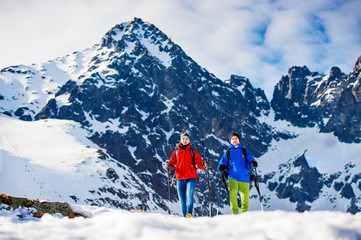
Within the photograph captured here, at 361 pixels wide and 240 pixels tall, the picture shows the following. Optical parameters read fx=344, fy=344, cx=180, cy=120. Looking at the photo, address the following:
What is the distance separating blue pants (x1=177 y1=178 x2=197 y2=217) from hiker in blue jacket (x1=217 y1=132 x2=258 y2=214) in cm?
89

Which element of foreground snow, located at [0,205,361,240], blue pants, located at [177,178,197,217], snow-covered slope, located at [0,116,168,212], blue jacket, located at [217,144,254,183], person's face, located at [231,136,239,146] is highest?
snow-covered slope, located at [0,116,168,212]

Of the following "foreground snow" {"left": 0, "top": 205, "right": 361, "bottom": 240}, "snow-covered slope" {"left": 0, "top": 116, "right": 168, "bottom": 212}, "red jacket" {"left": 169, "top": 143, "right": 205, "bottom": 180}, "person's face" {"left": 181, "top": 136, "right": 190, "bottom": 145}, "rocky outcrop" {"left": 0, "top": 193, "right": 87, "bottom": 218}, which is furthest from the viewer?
"snow-covered slope" {"left": 0, "top": 116, "right": 168, "bottom": 212}

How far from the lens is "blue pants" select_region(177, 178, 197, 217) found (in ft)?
30.4

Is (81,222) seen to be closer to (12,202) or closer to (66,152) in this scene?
(12,202)

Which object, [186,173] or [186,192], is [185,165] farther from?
[186,192]

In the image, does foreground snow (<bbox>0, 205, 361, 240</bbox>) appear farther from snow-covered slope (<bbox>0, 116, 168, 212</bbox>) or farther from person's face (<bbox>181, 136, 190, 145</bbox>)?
snow-covered slope (<bbox>0, 116, 168, 212</bbox>)

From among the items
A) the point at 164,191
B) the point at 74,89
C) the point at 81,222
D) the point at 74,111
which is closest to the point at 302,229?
the point at 81,222

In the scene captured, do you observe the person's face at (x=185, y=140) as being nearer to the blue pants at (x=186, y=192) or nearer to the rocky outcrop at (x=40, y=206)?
the blue pants at (x=186, y=192)

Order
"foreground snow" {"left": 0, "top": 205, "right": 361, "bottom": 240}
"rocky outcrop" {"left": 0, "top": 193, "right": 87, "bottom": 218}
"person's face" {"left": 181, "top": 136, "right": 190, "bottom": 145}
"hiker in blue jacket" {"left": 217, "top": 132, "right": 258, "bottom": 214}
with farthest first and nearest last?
"person's face" {"left": 181, "top": 136, "right": 190, "bottom": 145} → "hiker in blue jacket" {"left": 217, "top": 132, "right": 258, "bottom": 214} → "rocky outcrop" {"left": 0, "top": 193, "right": 87, "bottom": 218} → "foreground snow" {"left": 0, "top": 205, "right": 361, "bottom": 240}

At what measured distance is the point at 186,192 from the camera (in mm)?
9422

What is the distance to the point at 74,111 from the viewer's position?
15912 centimetres

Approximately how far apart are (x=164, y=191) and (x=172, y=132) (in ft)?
160

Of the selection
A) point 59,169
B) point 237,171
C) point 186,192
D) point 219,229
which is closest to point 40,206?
point 186,192

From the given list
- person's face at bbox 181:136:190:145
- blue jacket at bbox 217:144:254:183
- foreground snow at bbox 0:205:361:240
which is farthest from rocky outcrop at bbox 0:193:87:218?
blue jacket at bbox 217:144:254:183
